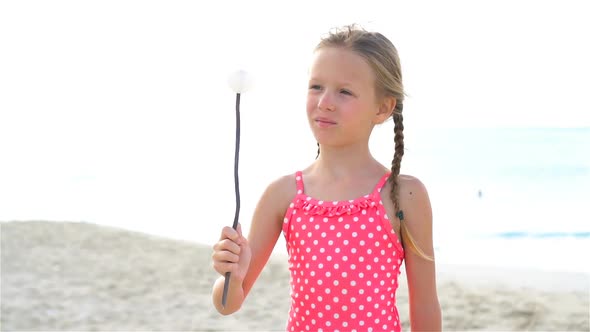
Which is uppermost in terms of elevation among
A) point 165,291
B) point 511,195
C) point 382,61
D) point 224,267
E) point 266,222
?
point 511,195

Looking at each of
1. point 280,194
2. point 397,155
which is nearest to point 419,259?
point 397,155

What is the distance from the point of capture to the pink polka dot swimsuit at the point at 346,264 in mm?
1791

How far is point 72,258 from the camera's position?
644 centimetres

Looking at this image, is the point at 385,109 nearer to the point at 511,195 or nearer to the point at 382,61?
the point at 382,61

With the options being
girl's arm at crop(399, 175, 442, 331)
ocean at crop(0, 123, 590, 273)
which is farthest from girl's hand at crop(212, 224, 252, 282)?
ocean at crop(0, 123, 590, 273)

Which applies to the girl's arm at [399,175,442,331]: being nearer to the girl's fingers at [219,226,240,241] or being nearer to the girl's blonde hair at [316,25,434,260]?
the girl's blonde hair at [316,25,434,260]

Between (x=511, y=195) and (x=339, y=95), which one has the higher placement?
(x=511, y=195)

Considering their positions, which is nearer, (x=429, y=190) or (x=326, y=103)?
(x=326, y=103)

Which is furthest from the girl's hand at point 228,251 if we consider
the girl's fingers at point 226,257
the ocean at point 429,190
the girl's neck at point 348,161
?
the ocean at point 429,190

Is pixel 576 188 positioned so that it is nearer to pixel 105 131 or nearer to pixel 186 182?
pixel 186 182

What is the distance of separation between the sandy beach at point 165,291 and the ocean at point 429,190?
1.58 metres

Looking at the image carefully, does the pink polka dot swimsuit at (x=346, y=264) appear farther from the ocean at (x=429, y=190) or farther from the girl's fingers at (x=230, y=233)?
the ocean at (x=429, y=190)

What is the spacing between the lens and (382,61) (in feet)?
6.02

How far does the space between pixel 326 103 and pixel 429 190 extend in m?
11.7
